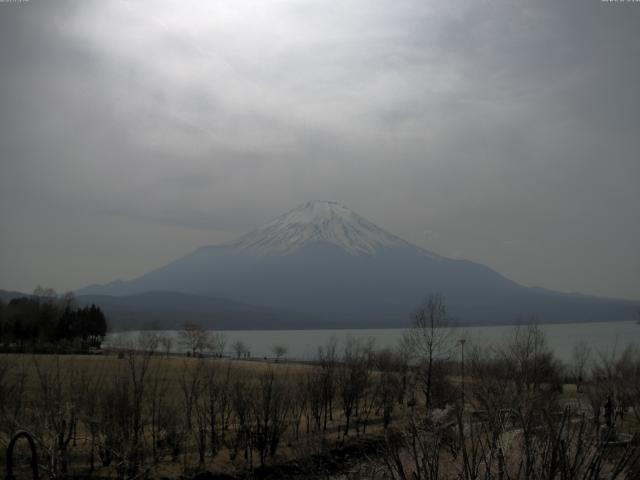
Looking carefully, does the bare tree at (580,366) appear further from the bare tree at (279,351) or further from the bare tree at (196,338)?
the bare tree at (196,338)

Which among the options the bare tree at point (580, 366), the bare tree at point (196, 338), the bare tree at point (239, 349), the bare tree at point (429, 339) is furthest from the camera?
the bare tree at point (239, 349)

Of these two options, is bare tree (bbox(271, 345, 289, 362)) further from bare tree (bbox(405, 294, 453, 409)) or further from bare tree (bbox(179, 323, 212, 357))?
bare tree (bbox(405, 294, 453, 409))

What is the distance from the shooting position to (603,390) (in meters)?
33.1

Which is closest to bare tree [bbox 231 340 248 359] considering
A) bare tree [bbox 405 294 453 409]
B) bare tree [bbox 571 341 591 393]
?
bare tree [bbox 571 341 591 393]

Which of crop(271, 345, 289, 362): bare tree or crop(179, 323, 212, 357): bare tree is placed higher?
crop(179, 323, 212, 357): bare tree

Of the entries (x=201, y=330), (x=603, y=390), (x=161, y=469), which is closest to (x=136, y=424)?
(x=161, y=469)

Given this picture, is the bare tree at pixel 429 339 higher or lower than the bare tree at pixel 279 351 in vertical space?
higher

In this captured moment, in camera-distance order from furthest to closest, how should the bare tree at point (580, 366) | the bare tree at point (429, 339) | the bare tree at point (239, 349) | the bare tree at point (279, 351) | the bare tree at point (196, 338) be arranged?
the bare tree at point (239, 349), the bare tree at point (196, 338), the bare tree at point (279, 351), the bare tree at point (580, 366), the bare tree at point (429, 339)

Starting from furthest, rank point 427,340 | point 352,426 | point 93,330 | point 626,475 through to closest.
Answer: point 93,330 < point 427,340 < point 352,426 < point 626,475

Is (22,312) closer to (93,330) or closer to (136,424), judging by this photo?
(93,330)

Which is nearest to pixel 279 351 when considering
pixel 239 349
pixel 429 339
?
pixel 239 349

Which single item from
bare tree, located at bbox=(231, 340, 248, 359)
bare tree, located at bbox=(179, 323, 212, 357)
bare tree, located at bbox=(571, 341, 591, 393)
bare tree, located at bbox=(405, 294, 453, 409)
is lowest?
bare tree, located at bbox=(231, 340, 248, 359)

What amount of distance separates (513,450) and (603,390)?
28.2 metres

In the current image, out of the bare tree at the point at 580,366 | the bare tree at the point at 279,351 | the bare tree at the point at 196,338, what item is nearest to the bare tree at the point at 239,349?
the bare tree at the point at 196,338
